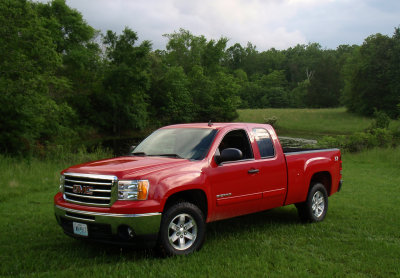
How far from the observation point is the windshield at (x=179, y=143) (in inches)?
233

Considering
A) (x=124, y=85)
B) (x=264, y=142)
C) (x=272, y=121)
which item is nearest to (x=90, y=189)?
(x=264, y=142)

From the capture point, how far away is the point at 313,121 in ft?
193

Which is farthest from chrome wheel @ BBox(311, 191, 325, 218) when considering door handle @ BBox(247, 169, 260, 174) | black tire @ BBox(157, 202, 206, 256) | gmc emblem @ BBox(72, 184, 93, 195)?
gmc emblem @ BBox(72, 184, 93, 195)

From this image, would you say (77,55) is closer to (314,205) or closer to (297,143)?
(297,143)

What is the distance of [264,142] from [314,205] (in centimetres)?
182

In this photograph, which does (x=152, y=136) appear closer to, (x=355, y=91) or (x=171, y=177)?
(x=171, y=177)

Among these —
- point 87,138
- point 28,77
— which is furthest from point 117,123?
point 28,77

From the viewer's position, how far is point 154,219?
16.1 feet

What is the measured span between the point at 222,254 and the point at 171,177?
4.18ft

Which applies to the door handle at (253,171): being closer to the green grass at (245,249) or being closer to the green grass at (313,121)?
the green grass at (245,249)

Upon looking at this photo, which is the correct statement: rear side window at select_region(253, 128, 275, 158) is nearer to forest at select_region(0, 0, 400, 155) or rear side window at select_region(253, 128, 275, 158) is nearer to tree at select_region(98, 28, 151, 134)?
forest at select_region(0, 0, 400, 155)

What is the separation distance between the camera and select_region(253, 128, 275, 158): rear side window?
22.1ft

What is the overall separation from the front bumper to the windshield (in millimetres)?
1294

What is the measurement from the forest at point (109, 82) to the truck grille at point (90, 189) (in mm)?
18377
